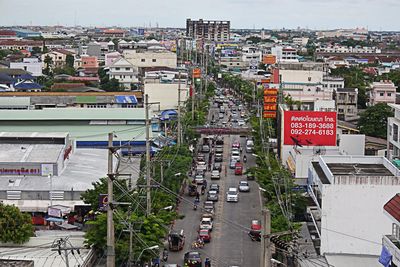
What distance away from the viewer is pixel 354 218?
9742 mm

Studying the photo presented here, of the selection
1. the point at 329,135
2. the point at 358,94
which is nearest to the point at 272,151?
the point at 329,135

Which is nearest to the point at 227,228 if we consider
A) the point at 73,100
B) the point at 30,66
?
the point at 73,100

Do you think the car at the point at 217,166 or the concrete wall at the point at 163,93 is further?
the concrete wall at the point at 163,93

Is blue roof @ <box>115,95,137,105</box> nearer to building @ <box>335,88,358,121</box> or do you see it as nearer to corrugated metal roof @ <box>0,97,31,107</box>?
corrugated metal roof @ <box>0,97,31,107</box>

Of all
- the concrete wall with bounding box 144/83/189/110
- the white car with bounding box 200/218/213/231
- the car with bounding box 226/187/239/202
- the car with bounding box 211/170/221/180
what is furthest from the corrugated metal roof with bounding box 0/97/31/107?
the white car with bounding box 200/218/213/231

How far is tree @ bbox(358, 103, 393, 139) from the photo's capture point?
21031mm

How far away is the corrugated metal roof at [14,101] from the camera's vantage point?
23656mm

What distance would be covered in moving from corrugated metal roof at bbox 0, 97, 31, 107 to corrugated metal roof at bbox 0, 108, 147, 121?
318 cm

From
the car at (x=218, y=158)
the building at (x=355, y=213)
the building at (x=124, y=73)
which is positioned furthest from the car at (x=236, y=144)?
the building at (x=124, y=73)

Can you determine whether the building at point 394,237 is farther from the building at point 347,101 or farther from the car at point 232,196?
the building at point 347,101

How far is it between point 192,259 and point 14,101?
15.6 m

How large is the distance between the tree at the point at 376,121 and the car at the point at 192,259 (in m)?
11.7

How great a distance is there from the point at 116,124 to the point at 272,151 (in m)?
4.69

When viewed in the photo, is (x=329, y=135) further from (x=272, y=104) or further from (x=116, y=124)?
(x=116, y=124)
